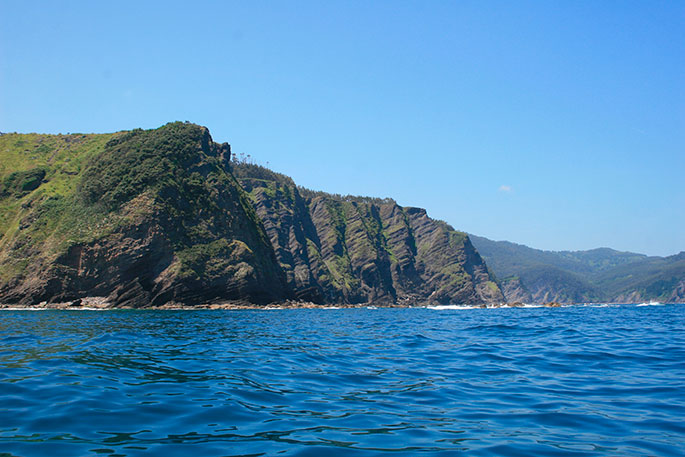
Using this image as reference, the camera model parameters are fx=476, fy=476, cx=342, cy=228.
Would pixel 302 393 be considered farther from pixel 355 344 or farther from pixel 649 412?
pixel 355 344

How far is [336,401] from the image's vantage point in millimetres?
9477

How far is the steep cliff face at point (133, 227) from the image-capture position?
75438mm

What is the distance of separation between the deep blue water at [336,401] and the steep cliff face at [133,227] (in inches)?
2540

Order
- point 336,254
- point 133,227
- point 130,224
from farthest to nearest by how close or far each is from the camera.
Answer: point 336,254 < point 130,224 < point 133,227

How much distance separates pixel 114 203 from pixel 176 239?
12797 millimetres

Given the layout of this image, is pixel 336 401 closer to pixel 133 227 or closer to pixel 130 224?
pixel 133 227

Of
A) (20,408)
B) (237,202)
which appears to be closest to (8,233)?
(237,202)

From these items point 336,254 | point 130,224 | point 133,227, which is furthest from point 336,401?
point 336,254

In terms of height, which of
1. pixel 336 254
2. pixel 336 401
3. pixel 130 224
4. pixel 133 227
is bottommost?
pixel 336 401

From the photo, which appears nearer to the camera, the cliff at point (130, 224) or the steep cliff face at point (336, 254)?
the cliff at point (130, 224)

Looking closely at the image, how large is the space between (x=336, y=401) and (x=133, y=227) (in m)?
79.0

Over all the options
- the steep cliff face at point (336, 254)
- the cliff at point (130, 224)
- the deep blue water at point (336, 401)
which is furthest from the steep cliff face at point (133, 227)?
the deep blue water at point (336, 401)

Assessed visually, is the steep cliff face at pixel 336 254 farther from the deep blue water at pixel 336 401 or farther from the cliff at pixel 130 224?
the deep blue water at pixel 336 401

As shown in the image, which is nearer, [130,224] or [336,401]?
[336,401]
